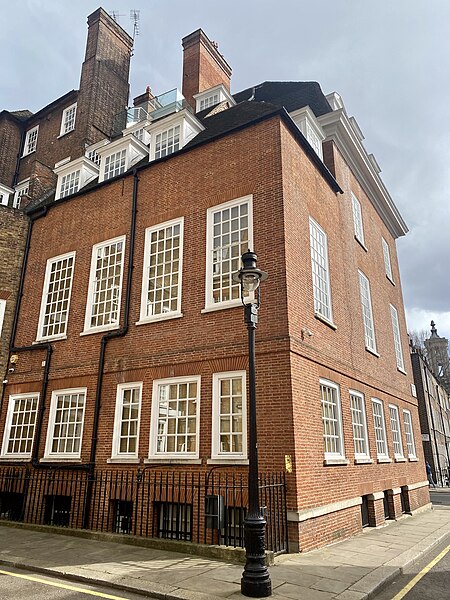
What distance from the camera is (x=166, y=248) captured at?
41.0 feet

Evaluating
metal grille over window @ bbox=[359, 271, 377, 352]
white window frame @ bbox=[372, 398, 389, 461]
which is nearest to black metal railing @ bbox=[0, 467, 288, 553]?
white window frame @ bbox=[372, 398, 389, 461]

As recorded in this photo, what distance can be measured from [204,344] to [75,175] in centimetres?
1056

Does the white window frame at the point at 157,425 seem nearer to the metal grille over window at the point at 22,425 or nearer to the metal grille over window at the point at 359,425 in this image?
the metal grille over window at the point at 22,425

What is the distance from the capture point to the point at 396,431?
651 inches

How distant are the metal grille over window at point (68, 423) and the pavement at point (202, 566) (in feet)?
7.52

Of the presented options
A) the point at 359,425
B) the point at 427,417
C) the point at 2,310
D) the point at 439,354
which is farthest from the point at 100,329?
the point at 439,354

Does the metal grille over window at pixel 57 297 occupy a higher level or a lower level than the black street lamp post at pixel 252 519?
higher

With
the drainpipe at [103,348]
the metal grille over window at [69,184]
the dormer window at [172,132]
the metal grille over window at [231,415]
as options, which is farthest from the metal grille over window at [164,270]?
the metal grille over window at [69,184]

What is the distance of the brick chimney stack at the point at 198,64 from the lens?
2214 centimetres

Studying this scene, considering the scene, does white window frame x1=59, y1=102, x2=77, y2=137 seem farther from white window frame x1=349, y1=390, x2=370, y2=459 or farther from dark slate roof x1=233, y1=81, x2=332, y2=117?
white window frame x1=349, y1=390, x2=370, y2=459

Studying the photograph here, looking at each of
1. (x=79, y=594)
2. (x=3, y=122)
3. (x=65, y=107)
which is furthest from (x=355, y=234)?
(x=3, y=122)

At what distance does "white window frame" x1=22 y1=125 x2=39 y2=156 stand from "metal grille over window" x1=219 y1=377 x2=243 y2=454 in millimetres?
20441

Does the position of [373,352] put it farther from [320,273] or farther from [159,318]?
[159,318]

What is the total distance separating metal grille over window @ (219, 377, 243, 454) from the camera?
9.45m
